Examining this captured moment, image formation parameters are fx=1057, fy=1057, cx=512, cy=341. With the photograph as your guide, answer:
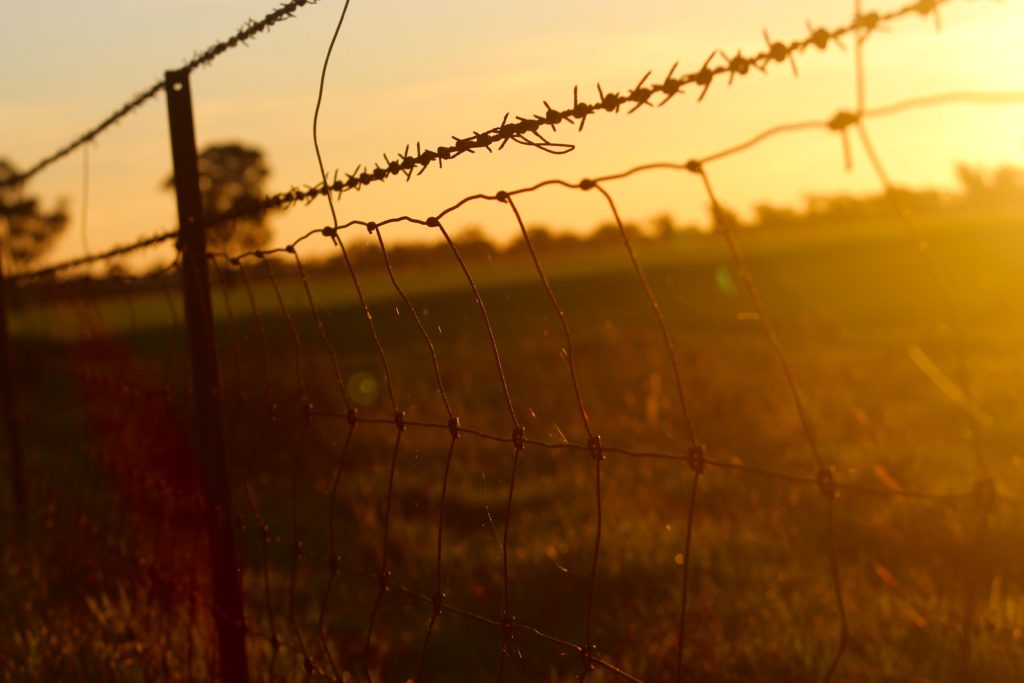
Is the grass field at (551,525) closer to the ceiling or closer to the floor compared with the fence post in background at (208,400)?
closer to the floor

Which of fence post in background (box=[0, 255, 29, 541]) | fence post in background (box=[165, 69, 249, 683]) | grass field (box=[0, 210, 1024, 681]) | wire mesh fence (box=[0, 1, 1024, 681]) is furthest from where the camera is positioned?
fence post in background (box=[0, 255, 29, 541])

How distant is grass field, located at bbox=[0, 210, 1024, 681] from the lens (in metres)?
3.12

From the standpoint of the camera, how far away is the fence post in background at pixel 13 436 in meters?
4.55

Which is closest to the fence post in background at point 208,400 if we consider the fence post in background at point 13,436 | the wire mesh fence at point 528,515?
the wire mesh fence at point 528,515

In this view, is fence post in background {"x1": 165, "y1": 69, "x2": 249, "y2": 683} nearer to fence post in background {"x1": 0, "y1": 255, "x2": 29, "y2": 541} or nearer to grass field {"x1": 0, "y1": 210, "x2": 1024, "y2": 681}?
grass field {"x1": 0, "y1": 210, "x2": 1024, "y2": 681}

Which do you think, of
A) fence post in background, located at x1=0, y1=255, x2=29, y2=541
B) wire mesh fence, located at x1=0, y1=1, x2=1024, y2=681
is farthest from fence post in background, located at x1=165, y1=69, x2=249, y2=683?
fence post in background, located at x1=0, y1=255, x2=29, y2=541

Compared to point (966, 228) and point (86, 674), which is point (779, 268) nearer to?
point (966, 228)

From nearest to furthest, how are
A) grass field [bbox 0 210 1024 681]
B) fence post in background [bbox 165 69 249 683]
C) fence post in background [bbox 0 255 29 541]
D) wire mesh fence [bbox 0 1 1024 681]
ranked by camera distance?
wire mesh fence [bbox 0 1 1024 681] < fence post in background [bbox 165 69 249 683] < grass field [bbox 0 210 1024 681] < fence post in background [bbox 0 255 29 541]

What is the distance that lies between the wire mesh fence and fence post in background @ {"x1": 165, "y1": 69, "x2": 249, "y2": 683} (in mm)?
11

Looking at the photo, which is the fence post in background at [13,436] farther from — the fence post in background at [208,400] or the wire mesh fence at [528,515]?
the fence post in background at [208,400]

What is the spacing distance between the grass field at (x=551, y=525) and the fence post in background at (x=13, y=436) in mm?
113

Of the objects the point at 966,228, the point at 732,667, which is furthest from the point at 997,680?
the point at 966,228

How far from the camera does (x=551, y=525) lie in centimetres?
502

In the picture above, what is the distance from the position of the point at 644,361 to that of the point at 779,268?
2339cm
